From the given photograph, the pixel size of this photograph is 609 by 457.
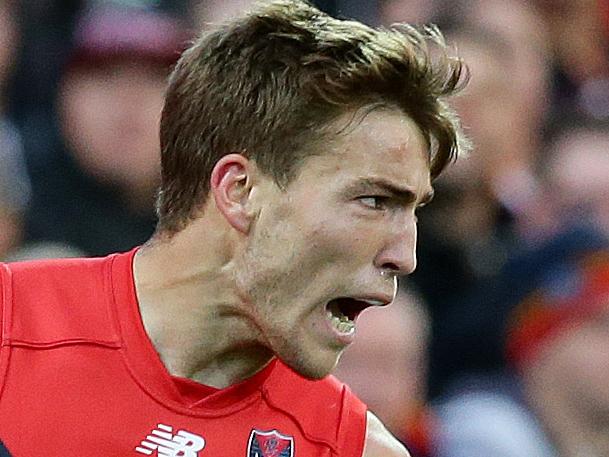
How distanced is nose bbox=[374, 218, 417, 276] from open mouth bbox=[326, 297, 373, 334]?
0.26 ft

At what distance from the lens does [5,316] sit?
9.29 ft

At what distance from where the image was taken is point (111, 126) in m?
5.48

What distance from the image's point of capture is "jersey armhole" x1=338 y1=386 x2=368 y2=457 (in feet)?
9.94

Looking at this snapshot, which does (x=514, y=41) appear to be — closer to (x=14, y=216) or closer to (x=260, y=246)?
(x=14, y=216)

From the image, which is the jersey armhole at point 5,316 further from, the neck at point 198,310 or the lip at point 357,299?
the lip at point 357,299

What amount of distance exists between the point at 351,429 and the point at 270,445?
19 centimetres

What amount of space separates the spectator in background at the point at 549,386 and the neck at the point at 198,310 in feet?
6.00

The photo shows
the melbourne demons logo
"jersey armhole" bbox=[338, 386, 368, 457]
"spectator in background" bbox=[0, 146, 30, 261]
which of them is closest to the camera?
the melbourne demons logo

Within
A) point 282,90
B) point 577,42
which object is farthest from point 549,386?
point 577,42

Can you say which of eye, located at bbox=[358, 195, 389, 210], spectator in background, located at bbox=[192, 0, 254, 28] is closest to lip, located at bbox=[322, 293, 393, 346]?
eye, located at bbox=[358, 195, 389, 210]

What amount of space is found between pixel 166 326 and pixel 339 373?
73.5 inches

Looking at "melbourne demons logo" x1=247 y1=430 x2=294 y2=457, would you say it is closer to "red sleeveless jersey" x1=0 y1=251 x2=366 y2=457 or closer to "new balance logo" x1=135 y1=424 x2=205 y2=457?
"red sleeveless jersey" x1=0 y1=251 x2=366 y2=457

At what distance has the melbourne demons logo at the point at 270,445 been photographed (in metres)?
2.93

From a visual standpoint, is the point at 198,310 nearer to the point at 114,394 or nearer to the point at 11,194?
the point at 114,394
